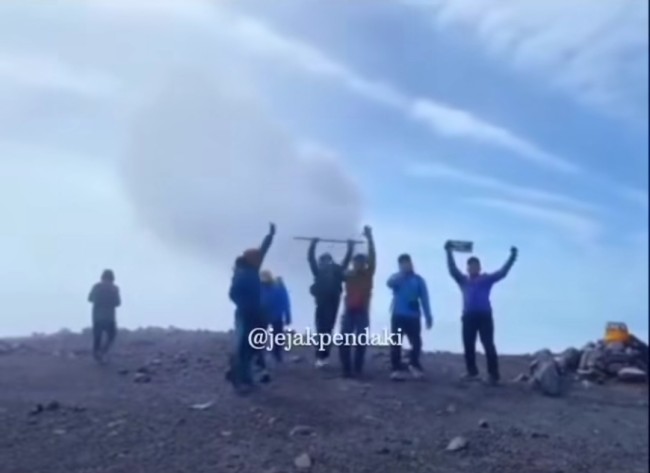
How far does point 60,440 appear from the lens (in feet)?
24.1

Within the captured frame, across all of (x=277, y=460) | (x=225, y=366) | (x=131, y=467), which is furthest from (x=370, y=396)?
(x=131, y=467)

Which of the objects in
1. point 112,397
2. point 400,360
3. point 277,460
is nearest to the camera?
point 277,460

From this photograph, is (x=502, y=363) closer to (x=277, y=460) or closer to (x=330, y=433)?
(x=330, y=433)

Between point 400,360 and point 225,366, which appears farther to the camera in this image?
point 400,360

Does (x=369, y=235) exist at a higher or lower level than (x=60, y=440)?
higher

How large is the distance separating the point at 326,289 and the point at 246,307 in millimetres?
839

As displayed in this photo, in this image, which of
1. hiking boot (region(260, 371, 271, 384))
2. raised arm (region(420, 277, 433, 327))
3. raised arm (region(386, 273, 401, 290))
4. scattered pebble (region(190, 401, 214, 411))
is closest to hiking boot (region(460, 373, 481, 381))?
raised arm (region(420, 277, 433, 327))

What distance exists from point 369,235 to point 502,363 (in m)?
3.06

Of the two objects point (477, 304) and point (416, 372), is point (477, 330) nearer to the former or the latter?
point (477, 304)

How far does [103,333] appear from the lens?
855 centimetres

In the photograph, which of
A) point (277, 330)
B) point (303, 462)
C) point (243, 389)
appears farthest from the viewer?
point (277, 330)

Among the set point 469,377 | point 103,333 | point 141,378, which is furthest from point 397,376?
point 103,333

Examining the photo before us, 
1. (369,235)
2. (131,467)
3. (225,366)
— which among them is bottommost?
(131,467)

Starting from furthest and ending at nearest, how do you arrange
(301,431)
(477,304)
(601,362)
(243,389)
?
(601,362), (477,304), (243,389), (301,431)
